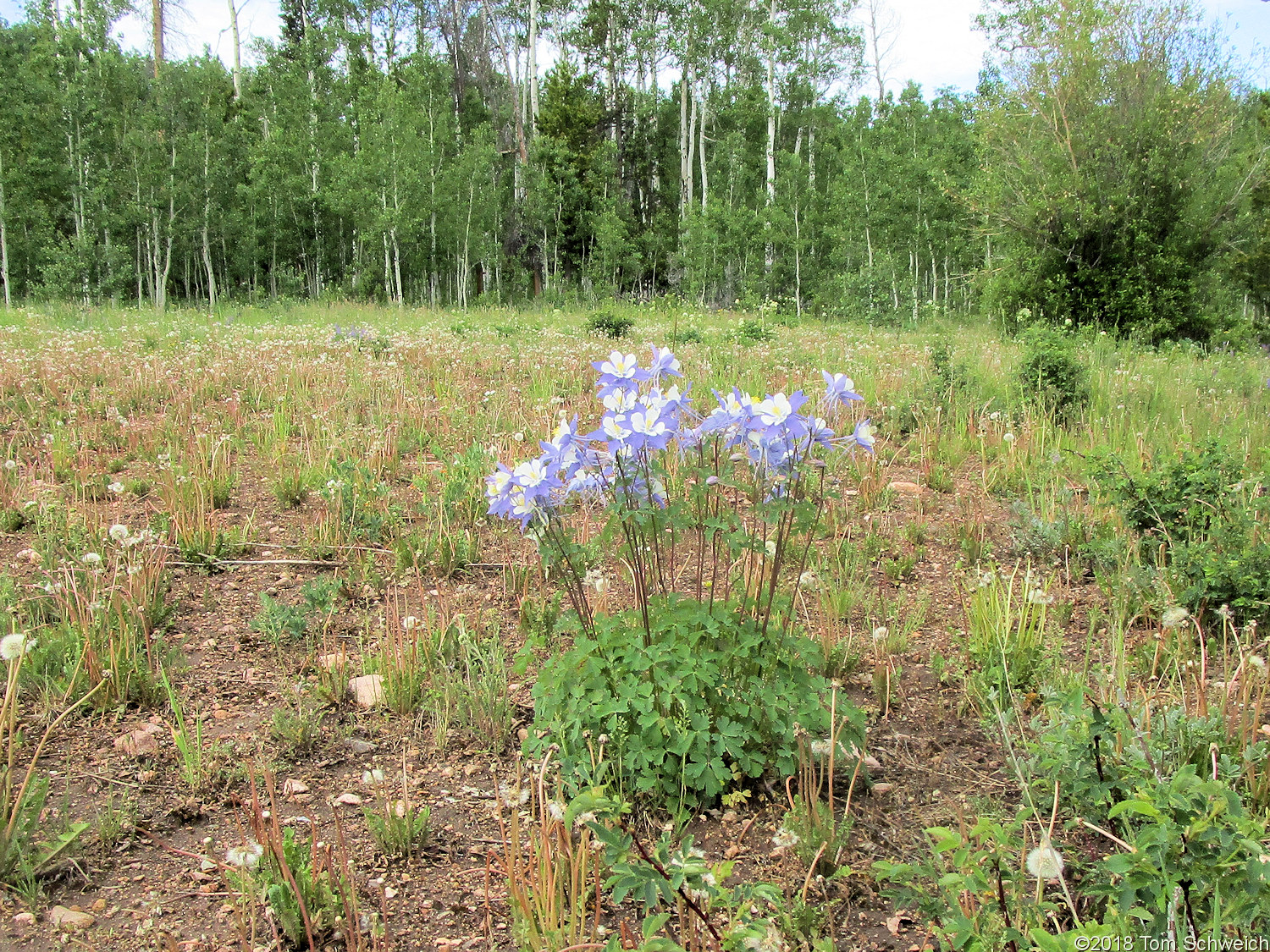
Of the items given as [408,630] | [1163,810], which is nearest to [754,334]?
[408,630]

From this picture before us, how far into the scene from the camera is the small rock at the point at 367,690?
251cm

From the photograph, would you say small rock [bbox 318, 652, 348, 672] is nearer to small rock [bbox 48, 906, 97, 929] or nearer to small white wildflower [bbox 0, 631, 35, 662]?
small white wildflower [bbox 0, 631, 35, 662]

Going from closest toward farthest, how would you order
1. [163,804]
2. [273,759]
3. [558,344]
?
[163,804]
[273,759]
[558,344]

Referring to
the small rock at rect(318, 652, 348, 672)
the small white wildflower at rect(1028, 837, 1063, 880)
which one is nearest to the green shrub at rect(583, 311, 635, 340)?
the small rock at rect(318, 652, 348, 672)

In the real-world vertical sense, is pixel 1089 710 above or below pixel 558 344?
below

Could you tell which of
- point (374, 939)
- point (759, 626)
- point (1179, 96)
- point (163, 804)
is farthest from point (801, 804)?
point (1179, 96)

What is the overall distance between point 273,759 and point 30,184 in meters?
24.8

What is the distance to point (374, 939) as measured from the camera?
1.42 meters

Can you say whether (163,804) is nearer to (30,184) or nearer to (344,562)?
(344,562)

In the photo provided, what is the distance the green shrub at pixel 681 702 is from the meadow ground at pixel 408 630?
0.13m

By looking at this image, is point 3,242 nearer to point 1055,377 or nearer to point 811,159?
point 1055,377

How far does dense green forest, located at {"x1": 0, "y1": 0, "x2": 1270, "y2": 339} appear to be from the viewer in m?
13.1

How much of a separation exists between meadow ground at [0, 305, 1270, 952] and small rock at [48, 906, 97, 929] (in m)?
0.01

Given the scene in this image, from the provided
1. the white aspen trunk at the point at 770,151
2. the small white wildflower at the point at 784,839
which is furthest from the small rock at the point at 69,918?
the white aspen trunk at the point at 770,151
